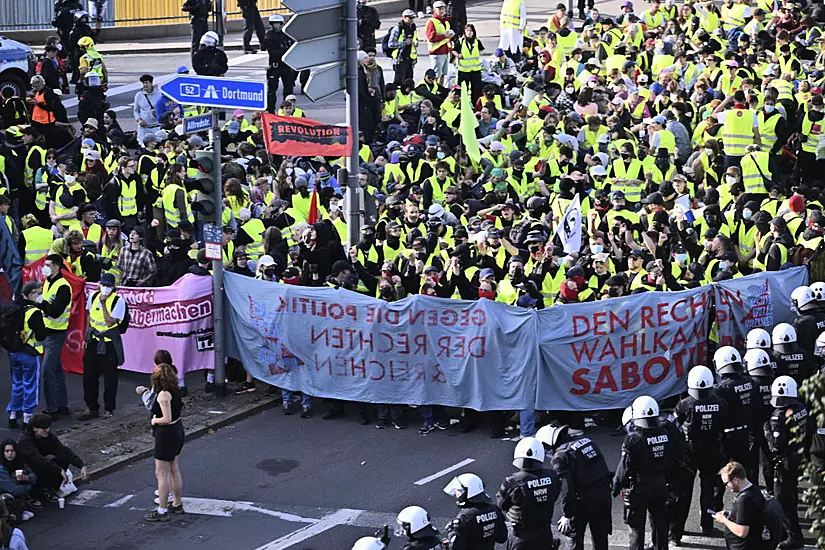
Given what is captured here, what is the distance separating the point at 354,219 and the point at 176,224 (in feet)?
9.18

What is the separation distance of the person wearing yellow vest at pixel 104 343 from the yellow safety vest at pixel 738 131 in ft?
34.4

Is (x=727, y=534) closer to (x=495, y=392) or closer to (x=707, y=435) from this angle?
(x=707, y=435)

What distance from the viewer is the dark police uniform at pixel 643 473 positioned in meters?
13.4

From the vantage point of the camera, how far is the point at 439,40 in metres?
30.4

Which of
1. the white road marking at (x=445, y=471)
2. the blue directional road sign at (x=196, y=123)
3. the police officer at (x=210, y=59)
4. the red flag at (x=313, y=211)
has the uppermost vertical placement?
the police officer at (x=210, y=59)

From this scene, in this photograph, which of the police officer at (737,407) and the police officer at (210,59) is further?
the police officer at (210,59)

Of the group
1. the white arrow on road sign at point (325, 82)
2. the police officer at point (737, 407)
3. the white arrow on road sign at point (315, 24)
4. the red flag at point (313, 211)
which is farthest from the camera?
the red flag at point (313, 211)

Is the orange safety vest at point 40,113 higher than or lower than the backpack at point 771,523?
higher

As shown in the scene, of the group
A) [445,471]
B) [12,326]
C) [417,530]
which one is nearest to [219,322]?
[12,326]

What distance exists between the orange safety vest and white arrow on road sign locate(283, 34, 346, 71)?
7882 millimetres

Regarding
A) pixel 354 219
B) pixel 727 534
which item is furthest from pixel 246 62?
pixel 727 534

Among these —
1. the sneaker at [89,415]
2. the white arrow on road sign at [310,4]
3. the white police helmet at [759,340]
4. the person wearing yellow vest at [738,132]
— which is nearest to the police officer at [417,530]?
the white police helmet at [759,340]

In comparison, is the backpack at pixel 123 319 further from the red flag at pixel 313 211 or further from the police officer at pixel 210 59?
the police officer at pixel 210 59

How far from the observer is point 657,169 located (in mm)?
22594
